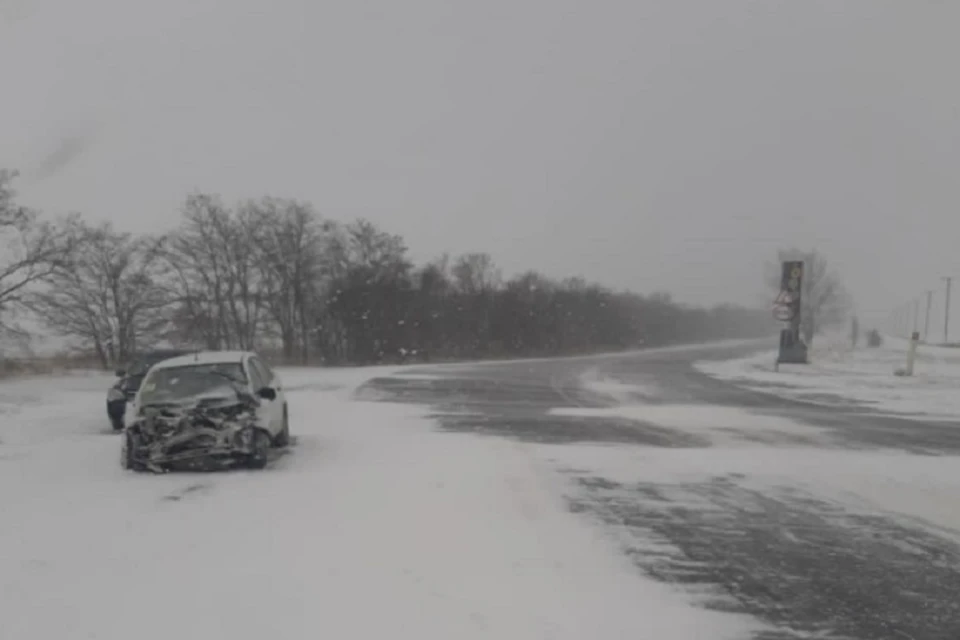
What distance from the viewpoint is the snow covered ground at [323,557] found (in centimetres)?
511

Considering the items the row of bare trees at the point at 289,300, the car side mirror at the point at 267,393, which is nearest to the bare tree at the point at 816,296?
the row of bare trees at the point at 289,300

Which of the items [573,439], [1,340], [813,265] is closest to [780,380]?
[573,439]

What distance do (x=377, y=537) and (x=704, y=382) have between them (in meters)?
25.1

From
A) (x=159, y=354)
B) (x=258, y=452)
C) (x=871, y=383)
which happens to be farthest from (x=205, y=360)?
(x=871, y=383)

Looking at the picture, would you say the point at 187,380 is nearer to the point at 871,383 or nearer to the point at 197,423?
the point at 197,423

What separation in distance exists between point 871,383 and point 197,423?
25323 mm

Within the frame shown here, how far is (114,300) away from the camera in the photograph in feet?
218

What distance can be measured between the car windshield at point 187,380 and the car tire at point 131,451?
1.62 feet

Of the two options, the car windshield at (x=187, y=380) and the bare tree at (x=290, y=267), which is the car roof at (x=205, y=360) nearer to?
the car windshield at (x=187, y=380)

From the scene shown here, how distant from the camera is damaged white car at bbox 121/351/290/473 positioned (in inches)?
415

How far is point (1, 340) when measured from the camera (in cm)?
4425

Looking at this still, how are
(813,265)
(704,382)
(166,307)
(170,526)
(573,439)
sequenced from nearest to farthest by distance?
1. (170,526)
2. (573,439)
3. (704,382)
4. (166,307)
5. (813,265)

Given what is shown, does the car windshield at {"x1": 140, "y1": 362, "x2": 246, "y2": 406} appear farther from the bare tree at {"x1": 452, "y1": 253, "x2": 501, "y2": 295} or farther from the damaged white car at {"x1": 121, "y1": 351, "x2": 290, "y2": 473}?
the bare tree at {"x1": 452, "y1": 253, "x2": 501, "y2": 295}

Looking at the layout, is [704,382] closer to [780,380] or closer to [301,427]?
[780,380]
